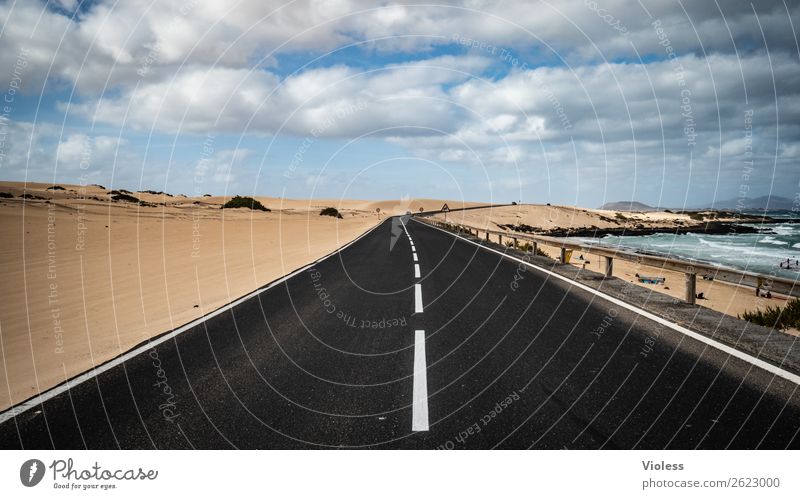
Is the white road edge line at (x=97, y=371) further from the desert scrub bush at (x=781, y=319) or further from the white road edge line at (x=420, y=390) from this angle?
the desert scrub bush at (x=781, y=319)

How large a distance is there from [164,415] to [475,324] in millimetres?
4844

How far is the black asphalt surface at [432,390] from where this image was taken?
143 inches

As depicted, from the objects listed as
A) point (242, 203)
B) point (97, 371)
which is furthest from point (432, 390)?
point (242, 203)

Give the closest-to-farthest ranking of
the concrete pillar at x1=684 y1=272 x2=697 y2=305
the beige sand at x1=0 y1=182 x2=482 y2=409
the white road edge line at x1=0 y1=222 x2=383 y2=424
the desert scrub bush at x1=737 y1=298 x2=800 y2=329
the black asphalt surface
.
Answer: the black asphalt surface → the white road edge line at x1=0 y1=222 x2=383 y2=424 → the beige sand at x1=0 y1=182 x2=482 y2=409 → the desert scrub bush at x1=737 y1=298 x2=800 y2=329 → the concrete pillar at x1=684 y1=272 x2=697 y2=305

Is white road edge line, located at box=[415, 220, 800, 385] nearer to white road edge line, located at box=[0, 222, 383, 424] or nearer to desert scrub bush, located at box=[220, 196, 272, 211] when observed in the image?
white road edge line, located at box=[0, 222, 383, 424]

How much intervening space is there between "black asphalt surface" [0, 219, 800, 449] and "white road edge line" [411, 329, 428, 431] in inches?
2.8

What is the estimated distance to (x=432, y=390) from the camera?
4.66 metres

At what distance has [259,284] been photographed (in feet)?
39.9

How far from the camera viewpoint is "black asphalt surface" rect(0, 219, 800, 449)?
364 cm

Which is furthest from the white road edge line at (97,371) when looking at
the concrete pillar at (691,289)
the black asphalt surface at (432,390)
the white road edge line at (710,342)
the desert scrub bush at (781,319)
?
the desert scrub bush at (781,319)

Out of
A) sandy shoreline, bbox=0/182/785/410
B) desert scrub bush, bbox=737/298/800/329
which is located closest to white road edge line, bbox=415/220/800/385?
desert scrub bush, bbox=737/298/800/329

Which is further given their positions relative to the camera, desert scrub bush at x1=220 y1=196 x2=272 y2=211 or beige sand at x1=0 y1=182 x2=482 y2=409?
desert scrub bush at x1=220 y1=196 x2=272 y2=211

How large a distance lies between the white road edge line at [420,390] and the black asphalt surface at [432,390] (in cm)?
7
